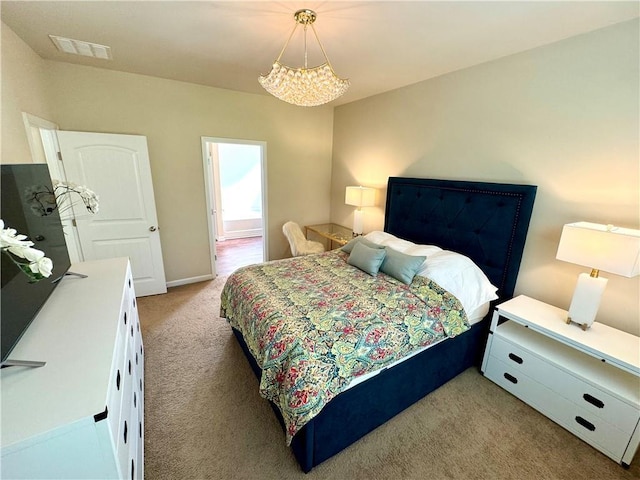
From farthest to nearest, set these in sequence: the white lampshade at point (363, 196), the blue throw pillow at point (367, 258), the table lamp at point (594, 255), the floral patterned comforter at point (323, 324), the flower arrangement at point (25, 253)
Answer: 1. the white lampshade at point (363, 196)
2. the blue throw pillow at point (367, 258)
3. the table lamp at point (594, 255)
4. the floral patterned comforter at point (323, 324)
5. the flower arrangement at point (25, 253)

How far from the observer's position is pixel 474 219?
2.48 meters

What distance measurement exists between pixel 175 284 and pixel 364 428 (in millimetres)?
3085

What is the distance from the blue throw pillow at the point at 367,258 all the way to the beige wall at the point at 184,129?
1938mm

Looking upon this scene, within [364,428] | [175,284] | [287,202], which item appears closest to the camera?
[364,428]

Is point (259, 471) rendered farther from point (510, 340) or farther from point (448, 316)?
point (510, 340)

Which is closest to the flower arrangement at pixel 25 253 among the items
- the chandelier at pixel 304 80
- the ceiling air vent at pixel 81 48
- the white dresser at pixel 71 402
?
the white dresser at pixel 71 402

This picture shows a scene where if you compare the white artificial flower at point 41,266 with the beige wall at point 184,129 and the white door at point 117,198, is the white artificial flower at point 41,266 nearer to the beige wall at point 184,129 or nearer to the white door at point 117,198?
the beige wall at point 184,129

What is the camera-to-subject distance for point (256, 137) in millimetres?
3766

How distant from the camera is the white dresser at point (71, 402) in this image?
795 mm

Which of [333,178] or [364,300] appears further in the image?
[333,178]

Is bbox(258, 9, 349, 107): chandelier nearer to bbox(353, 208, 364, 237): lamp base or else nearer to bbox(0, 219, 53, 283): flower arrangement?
bbox(0, 219, 53, 283): flower arrangement

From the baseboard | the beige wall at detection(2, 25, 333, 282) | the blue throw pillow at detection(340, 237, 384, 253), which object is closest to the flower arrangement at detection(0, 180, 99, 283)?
the beige wall at detection(2, 25, 333, 282)

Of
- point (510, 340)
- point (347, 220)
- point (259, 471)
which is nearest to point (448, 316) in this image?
point (510, 340)

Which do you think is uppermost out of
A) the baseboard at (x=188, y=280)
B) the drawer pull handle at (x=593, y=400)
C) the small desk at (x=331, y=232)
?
the small desk at (x=331, y=232)
